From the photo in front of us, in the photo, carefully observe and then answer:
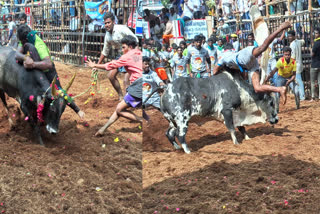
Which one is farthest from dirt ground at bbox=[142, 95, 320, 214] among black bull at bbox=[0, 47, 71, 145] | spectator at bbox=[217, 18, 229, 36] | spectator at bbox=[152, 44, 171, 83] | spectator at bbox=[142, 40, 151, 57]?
black bull at bbox=[0, 47, 71, 145]

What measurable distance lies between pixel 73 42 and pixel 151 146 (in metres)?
7.17

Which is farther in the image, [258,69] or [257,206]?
[258,69]

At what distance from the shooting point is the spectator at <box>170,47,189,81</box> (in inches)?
127

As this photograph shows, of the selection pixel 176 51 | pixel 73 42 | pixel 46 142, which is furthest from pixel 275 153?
pixel 73 42

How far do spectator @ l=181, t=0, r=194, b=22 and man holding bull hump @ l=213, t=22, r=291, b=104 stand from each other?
973mm

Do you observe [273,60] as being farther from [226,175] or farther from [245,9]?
[226,175]

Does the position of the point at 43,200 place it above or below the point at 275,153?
below

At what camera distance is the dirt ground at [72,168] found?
443cm

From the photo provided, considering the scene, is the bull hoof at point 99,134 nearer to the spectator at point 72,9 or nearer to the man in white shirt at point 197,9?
the man in white shirt at point 197,9

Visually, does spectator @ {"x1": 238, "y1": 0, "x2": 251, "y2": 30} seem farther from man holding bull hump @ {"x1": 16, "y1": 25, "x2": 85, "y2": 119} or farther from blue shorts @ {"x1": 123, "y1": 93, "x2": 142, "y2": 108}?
man holding bull hump @ {"x1": 16, "y1": 25, "x2": 85, "y2": 119}

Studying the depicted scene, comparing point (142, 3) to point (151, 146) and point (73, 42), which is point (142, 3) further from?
point (73, 42)

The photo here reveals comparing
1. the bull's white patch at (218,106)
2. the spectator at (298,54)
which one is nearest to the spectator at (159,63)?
the bull's white patch at (218,106)

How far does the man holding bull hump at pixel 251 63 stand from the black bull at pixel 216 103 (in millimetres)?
202

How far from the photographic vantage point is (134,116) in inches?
238
